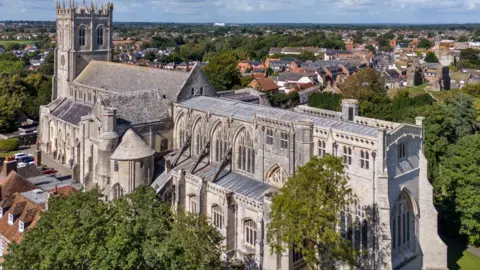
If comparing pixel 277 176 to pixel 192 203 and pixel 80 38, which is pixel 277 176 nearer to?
pixel 192 203

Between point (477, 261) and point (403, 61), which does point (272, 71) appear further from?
point (477, 261)

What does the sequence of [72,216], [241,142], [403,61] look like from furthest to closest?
[403,61] → [241,142] → [72,216]

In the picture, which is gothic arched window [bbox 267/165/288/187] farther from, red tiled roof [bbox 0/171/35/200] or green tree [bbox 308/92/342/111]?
green tree [bbox 308/92/342/111]

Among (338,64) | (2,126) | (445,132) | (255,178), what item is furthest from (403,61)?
(255,178)

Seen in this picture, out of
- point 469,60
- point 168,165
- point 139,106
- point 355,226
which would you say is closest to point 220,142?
point 168,165

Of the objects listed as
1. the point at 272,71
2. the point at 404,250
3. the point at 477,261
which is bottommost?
the point at 477,261
